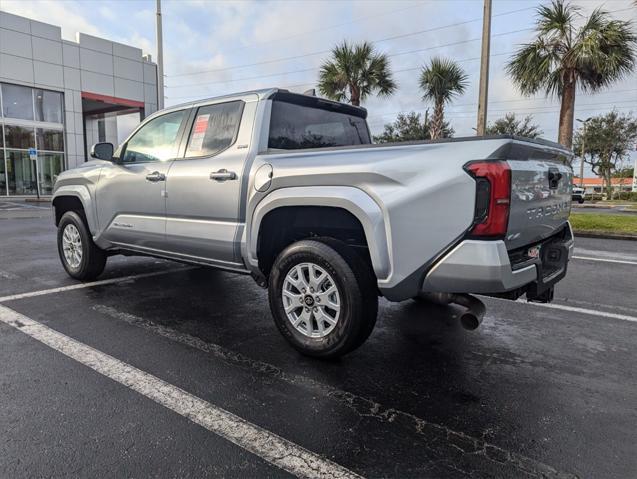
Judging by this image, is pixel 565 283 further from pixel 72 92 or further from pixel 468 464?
pixel 72 92

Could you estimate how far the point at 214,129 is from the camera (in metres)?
4.27

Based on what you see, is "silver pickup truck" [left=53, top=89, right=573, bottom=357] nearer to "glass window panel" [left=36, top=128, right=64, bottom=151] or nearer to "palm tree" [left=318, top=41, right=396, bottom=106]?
"palm tree" [left=318, top=41, right=396, bottom=106]

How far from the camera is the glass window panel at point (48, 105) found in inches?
1012

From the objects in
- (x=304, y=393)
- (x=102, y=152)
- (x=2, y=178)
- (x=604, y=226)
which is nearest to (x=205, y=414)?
(x=304, y=393)

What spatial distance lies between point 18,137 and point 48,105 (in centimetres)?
241

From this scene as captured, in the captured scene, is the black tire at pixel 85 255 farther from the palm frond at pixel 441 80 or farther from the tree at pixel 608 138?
the tree at pixel 608 138

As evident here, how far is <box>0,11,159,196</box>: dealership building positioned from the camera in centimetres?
2444

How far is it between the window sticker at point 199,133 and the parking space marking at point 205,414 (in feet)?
6.41

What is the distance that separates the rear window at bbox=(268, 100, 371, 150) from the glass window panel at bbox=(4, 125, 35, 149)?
1033 inches

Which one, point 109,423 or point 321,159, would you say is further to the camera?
point 321,159

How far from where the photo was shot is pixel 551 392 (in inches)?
118

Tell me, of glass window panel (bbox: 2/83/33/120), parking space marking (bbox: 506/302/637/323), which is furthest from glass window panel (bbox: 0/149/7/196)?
parking space marking (bbox: 506/302/637/323)

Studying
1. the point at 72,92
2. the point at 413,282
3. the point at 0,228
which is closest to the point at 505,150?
the point at 413,282

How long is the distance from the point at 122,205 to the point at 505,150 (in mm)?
3947
